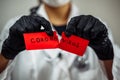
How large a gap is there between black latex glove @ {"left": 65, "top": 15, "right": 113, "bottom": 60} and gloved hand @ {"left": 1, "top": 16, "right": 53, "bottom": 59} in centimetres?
7

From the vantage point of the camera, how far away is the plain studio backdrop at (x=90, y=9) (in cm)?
118

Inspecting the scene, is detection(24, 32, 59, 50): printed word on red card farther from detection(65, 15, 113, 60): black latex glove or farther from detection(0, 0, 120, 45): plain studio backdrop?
detection(0, 0, 120, 45): plain studio backdrop

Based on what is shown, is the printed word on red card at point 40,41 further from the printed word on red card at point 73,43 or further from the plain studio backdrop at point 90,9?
the plain studio backdrop at point 90,9

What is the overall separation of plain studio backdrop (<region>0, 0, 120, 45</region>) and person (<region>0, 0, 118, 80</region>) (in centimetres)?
26

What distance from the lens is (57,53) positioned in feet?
2.80

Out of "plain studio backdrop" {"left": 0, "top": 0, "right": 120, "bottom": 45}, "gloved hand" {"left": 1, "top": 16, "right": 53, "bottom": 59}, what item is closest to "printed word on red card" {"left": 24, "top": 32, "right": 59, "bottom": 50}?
"gloved hand" {"left": 1, "top": 16, "right": 53, "bottom": 59}

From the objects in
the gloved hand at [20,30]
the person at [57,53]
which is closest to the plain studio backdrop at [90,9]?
the person at [57,53]

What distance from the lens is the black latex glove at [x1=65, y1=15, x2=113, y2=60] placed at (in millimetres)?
685

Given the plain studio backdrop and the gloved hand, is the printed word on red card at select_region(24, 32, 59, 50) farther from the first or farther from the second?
the plain studio backdrop

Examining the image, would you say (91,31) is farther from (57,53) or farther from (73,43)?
(57,53)

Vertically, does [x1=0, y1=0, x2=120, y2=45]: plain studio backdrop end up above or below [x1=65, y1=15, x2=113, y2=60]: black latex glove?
below

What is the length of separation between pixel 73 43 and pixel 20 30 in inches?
6.4

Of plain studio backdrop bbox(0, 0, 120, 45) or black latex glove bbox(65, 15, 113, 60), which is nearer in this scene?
black latex glove bbox(65, 15, 113, 60)

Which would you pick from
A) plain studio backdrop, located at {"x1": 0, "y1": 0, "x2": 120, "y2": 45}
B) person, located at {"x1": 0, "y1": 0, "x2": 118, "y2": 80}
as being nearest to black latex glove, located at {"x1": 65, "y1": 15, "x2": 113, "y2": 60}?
person, located at {"x1": 0, "y1": 0, "x2": 118, "y2": 80}
